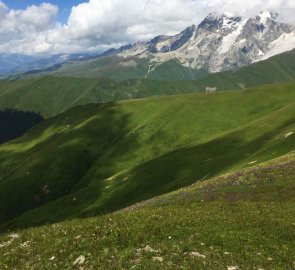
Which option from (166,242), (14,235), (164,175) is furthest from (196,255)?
(164,175)

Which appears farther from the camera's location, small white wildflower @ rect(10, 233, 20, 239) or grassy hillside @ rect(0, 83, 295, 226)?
grassy hillside @ rect(0, 83, 295, 226)

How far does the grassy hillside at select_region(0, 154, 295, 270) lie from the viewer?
24547mm

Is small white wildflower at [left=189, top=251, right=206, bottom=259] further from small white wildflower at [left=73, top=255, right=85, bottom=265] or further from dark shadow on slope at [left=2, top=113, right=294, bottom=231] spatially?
dark shadow on slope at [left=2, top=113, right=294, bottom=231]

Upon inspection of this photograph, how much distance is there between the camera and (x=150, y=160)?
126m

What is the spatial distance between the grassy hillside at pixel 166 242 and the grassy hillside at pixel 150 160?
176 ft

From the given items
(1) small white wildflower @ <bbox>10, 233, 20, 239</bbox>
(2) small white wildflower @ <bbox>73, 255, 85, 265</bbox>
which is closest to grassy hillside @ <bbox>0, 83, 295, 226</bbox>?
(1) small white wildflower @ <bbox>10, 233, 20, 239</bbox>

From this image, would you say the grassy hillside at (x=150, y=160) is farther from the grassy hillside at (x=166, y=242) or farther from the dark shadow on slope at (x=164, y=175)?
the grassy hillside at (x=166, y=242)

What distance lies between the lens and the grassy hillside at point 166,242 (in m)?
24.5

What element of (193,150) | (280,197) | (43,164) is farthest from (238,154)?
(43,164)

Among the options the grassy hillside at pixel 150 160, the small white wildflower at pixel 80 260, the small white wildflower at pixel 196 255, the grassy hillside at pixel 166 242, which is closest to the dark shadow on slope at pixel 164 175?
the grassy hillside at pixel 150 160

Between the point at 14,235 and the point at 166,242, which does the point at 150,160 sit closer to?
the point at 14,235

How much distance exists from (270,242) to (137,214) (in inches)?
431

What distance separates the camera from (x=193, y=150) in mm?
118375

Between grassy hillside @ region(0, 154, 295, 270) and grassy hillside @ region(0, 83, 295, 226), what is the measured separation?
53.5 m
